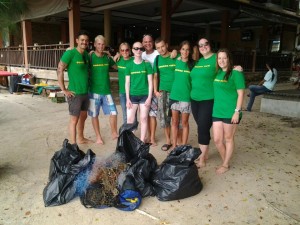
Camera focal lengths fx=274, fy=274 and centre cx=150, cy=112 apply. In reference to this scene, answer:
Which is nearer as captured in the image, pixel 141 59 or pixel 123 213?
pixel 123 213

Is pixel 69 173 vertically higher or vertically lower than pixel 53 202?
higher

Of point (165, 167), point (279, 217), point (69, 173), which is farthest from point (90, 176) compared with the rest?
point (279, 217)

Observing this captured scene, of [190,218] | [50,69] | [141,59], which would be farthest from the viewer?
[50,69]

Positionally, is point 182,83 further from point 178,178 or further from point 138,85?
point 178,178

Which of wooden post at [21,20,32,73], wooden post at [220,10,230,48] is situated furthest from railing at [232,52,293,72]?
wooden post at [21,20,32,73]

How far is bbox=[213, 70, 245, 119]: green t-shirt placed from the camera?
307 cm

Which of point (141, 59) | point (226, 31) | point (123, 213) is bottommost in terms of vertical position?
point (123, 213)

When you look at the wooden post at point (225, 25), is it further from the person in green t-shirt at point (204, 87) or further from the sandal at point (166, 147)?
the person in green t-shirt at point (204, 87)

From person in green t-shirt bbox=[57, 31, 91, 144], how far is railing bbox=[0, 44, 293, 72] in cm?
624

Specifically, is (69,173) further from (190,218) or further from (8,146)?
(8,146)

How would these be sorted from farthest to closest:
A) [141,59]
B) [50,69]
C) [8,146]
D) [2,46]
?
[2,46]
[50,69]
[8,146]
[141,59]

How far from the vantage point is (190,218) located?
2.50 m

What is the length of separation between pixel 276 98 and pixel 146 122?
429 cm

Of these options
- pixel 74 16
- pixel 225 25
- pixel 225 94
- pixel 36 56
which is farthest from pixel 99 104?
pixel 225 25
